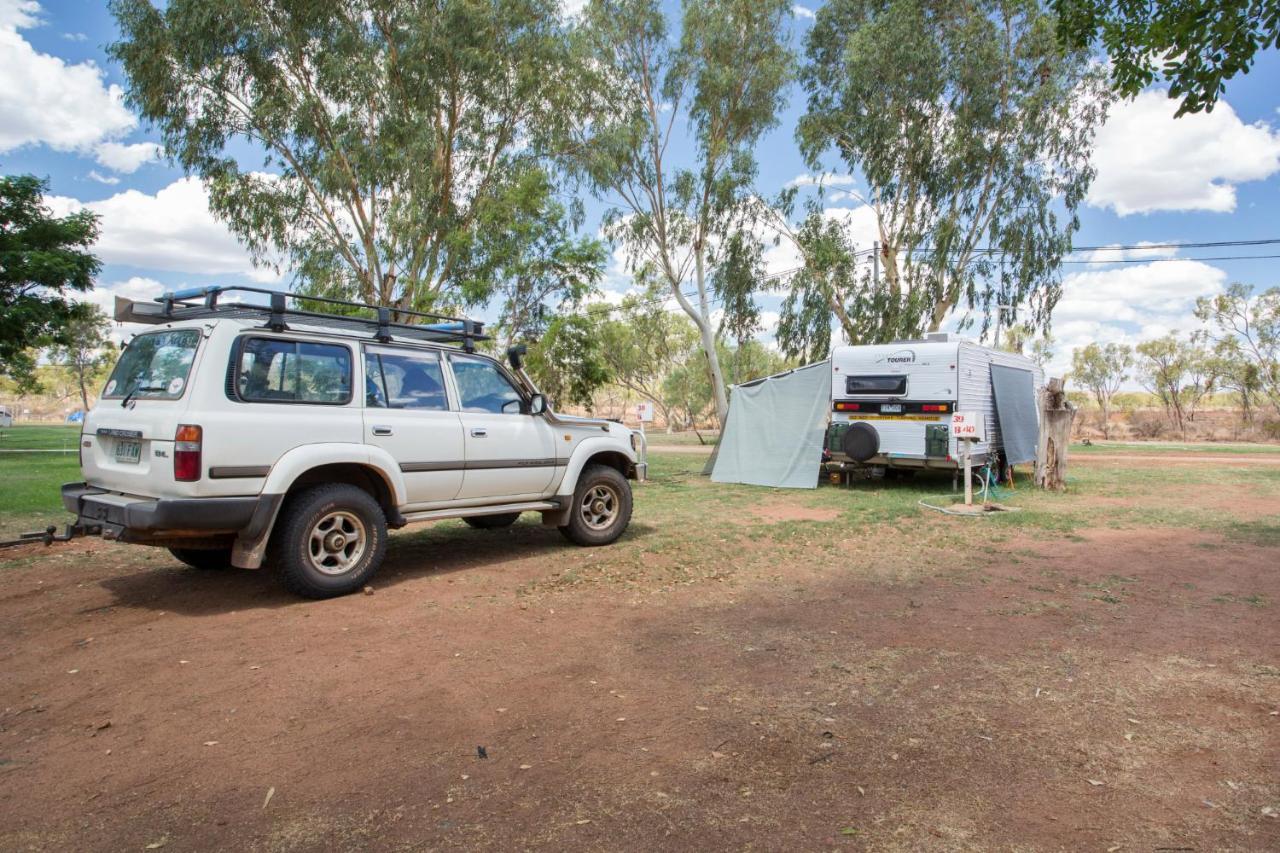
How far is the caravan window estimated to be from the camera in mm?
12531

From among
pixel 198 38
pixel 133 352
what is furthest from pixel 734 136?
pixel 133 352

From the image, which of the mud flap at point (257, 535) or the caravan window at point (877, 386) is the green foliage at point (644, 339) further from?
the mud flap at point (257, 535)

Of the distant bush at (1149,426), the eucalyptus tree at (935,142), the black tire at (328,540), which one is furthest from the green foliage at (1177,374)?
the black tire at (328,540)

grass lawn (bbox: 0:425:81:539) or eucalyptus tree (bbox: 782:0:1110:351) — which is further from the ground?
eucalyptus tree (bbox: 782:0:1110:351)

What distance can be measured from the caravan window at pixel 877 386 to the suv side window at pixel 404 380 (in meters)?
8.53

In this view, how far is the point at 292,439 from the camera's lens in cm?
526

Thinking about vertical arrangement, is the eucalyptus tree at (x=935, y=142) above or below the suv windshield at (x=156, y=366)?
above

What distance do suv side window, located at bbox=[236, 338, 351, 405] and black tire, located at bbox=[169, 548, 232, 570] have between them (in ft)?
5.66

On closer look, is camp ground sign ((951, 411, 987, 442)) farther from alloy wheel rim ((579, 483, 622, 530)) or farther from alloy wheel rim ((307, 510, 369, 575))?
alloy wheel rim ((307, 510, 369, 575))

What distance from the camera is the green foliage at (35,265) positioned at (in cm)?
1942

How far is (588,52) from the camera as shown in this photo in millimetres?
18844

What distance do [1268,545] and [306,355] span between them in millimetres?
9522

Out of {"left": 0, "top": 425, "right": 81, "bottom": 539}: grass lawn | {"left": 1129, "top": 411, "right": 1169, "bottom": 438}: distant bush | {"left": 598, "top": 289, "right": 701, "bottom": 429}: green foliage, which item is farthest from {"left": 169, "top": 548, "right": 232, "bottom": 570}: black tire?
{"left": 1129, "top": 411, "right": 1169, "bottom": 438}: distant bush

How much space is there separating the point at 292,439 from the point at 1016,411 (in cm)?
1329
